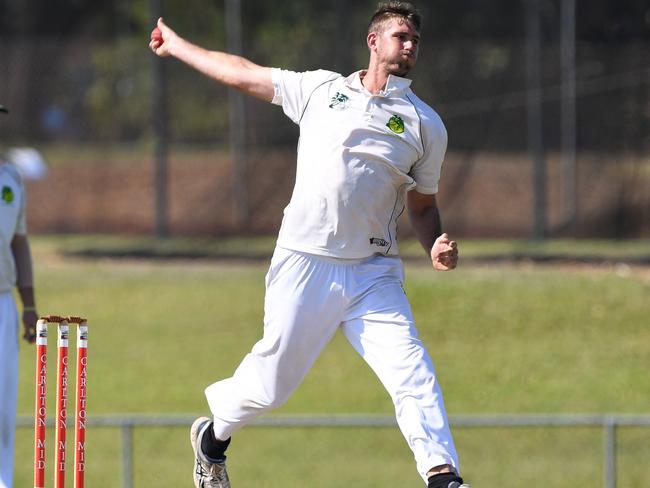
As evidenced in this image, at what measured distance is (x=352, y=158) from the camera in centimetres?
606

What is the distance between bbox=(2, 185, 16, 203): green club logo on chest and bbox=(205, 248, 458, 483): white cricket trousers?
1.95m

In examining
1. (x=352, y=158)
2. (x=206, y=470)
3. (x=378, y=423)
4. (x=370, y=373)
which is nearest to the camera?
(x=352, y=158)

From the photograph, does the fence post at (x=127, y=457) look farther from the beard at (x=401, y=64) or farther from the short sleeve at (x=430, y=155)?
the beard at (x=401, y=64)

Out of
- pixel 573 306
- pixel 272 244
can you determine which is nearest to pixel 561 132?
pixel 573 306

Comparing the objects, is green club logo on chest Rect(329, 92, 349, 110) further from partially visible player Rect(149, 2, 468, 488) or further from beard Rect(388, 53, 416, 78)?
beard Rect(388, 53, 416, 78)

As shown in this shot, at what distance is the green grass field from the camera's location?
38.0 feet

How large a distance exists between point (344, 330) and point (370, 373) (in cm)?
670

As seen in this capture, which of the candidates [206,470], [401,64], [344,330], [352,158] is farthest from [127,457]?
[401,64]

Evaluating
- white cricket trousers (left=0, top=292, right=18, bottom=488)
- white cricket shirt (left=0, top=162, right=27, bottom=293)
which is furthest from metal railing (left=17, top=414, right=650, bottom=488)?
white cricket shirt (left=0, top=162, right=27, bottom=293)

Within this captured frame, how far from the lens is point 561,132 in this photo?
15141mm

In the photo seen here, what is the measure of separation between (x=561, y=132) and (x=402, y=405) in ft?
31.5

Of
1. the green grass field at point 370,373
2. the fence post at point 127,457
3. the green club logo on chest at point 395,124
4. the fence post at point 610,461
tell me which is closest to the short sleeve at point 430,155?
the green club logo on chest at point 395,124

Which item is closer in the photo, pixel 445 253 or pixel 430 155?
pixel 445 253

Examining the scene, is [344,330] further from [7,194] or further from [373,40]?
[7,194]
